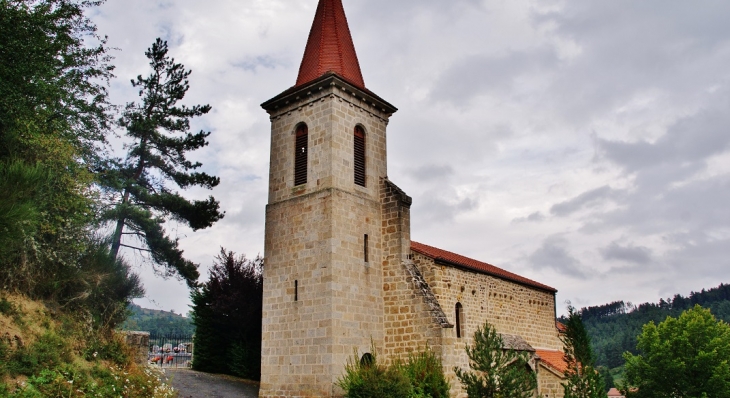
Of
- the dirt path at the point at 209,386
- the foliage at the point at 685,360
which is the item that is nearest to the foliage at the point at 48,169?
the dirt path at the point at 209,386

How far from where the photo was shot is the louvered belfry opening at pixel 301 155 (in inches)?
766

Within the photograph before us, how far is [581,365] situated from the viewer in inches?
668

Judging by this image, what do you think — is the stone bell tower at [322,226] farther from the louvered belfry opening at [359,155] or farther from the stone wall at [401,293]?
the stone wall at [401,293]

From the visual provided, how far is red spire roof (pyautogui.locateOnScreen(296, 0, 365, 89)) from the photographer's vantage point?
2059cm

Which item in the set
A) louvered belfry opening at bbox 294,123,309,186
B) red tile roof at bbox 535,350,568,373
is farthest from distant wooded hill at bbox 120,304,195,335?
red tile roof at bbox 535,350,568,373

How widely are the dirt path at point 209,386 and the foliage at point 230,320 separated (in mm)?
1069

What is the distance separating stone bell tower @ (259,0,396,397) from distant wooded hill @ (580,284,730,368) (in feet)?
280

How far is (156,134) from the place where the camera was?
2412 cm

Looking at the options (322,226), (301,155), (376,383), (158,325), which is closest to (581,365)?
(376,383)

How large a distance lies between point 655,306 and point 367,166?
108 metres

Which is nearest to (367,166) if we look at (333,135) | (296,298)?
(333,135)

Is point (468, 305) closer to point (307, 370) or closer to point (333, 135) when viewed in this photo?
point (307, 370)

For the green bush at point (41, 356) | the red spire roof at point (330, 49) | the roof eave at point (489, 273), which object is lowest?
the green bush at point (41, 356)

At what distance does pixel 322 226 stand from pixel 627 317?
4677 inches
